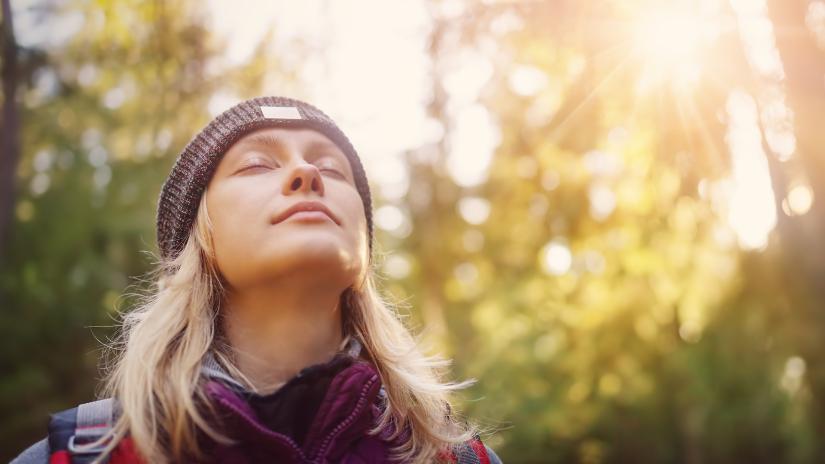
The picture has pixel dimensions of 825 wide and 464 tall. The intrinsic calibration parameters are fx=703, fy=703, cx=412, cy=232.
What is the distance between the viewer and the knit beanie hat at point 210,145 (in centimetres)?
228

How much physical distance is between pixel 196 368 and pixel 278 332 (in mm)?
257

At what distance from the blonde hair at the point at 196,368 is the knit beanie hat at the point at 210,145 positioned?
0.06 meters

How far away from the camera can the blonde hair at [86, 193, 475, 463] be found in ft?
5.98

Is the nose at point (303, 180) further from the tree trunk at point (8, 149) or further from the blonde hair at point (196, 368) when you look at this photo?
the tree trunk at point (8, 149)

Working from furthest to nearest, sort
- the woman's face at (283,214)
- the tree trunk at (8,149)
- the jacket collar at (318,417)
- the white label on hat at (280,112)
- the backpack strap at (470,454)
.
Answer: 1. the tree trunk at (8,149)
2. the white label on hat at (280,112)
3. the backpack strap at (470,454)
4. the woman's face at (283,214)
5. the jacket collar at (318,417)

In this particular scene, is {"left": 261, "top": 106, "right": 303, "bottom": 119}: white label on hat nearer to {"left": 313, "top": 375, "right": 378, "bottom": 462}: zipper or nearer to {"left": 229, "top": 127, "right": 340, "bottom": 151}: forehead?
{"left": 229, "top": 127, "right": 340, "bottom": 151}: forehead

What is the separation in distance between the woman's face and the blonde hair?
140mm

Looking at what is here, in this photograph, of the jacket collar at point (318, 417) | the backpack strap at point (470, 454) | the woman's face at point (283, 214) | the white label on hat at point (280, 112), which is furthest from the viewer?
the white label on hat at point (280, 112)

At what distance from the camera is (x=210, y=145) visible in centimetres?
227

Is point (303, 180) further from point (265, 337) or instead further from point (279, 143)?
point (265, 337)

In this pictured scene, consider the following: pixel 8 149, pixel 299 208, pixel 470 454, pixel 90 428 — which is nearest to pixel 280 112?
pixel 299 208

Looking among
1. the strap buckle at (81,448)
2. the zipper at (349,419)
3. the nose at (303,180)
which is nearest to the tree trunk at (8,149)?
the nose at (303,180)

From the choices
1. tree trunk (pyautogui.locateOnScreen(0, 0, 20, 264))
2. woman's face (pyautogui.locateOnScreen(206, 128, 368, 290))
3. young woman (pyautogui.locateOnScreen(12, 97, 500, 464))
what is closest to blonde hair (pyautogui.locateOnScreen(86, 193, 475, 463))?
young woman (pyautogui.locateOnScreen(12, 97, 500, 464))

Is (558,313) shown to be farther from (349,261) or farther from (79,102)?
(79,102)
